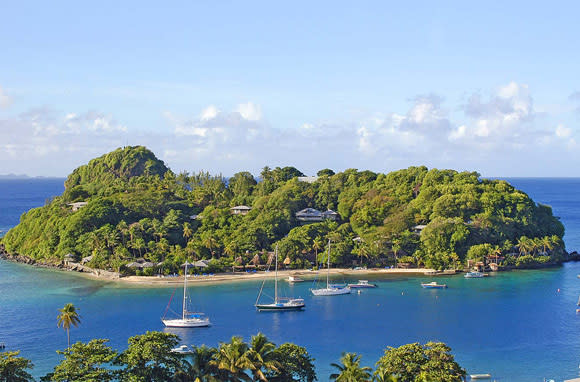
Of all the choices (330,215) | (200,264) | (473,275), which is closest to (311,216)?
(330,215)

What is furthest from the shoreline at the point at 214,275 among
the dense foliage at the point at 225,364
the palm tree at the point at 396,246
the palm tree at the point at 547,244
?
the dense foliage at the point at 225,364

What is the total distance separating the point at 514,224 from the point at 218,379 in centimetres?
6931

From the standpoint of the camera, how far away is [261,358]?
29984mm

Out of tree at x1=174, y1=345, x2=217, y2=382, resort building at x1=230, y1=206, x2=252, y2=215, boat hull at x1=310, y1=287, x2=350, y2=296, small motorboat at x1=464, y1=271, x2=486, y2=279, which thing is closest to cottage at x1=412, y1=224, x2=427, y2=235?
small motorboat at x1=464, y1=271, x2=486, y2=279

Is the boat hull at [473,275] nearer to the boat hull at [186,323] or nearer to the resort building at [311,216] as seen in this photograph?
the resort building at [311,216]

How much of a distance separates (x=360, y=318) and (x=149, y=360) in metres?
29.0

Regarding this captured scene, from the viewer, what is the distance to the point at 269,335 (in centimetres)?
5019

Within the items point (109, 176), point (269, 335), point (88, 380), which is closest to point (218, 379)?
point (88, 380)

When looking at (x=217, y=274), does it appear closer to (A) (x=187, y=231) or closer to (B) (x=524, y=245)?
(A) (x=187, y=231)

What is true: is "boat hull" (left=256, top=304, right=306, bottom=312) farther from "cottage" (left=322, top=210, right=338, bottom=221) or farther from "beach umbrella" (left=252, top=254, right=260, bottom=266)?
"cottage" (left=322, top=210, right=338, bottom=221)

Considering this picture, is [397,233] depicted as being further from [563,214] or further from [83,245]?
[563,214]

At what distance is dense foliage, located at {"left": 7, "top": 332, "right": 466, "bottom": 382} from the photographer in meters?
29.4

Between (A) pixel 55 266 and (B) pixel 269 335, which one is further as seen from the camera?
(A) pixel 55 266

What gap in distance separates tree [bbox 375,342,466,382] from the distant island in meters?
48.0
